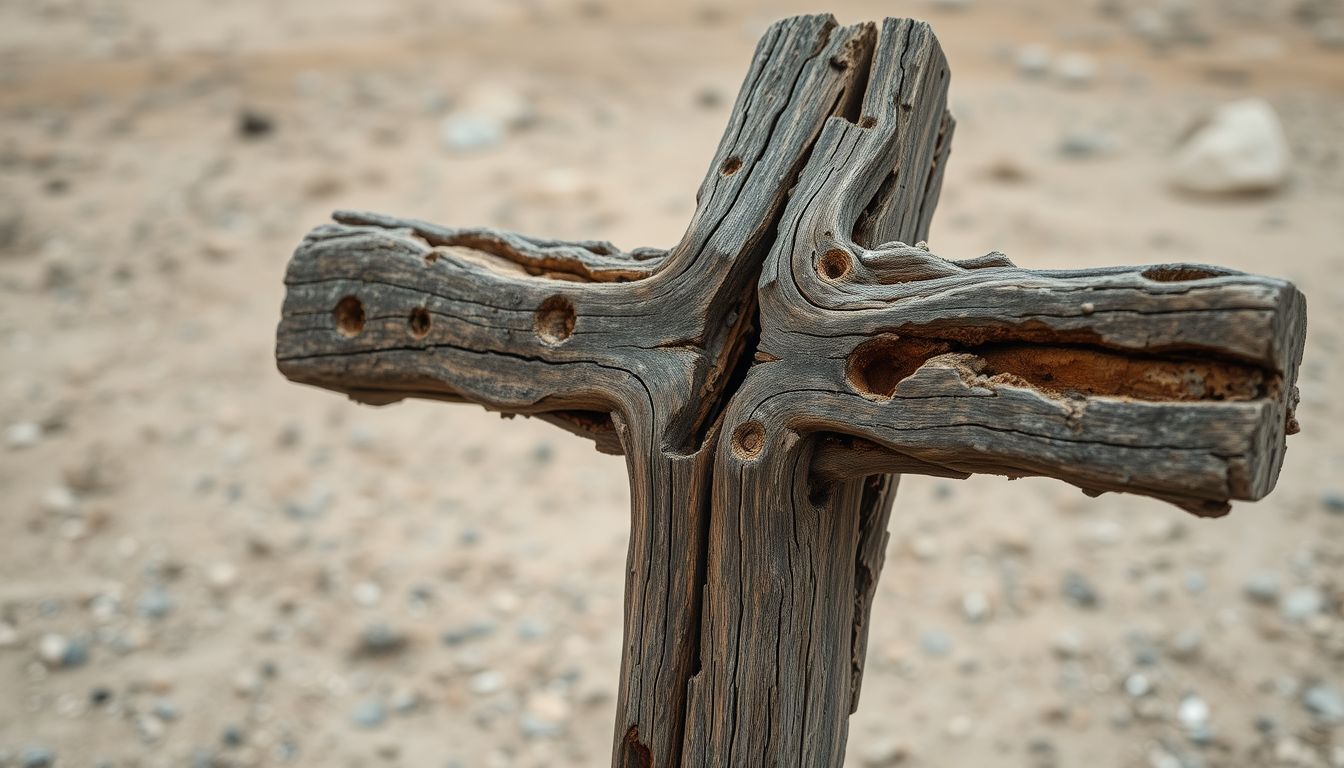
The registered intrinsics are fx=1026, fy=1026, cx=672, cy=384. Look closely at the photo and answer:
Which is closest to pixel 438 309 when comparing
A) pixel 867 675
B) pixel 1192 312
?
pixel 1192 312

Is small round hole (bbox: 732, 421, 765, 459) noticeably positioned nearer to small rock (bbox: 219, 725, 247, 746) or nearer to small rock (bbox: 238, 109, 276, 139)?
small rock (bbox: 219, 725, 247, 746)

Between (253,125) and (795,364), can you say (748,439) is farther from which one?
(253,125)

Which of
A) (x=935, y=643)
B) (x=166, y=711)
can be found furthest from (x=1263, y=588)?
(x=166, y=711)

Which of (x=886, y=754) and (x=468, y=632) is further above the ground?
(x=468, y=632)

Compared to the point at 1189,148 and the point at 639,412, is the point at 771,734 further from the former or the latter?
the point at 1189,148

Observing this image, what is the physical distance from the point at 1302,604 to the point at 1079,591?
0.82 metres

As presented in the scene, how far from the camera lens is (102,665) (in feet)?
12.6

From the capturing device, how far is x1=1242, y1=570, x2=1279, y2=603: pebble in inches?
161

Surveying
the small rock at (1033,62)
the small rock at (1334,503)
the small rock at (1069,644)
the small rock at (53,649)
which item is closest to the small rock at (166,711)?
the small rock at (53,649)

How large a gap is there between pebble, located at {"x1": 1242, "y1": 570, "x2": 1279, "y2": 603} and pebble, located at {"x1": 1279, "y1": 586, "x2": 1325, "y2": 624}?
0.15ft

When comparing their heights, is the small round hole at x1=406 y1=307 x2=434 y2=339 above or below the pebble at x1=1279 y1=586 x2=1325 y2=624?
below

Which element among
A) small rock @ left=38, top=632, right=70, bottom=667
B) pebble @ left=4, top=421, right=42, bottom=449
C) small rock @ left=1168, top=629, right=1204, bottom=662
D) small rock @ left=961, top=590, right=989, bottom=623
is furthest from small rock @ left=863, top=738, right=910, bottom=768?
pebble @ left=4, top=421, right=42, bottom=449

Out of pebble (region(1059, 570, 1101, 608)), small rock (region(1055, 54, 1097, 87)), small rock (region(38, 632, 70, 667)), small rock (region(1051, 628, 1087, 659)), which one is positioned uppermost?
small rock (region(1055, 54, 1097, 87))

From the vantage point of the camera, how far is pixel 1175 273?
53.6 inches
